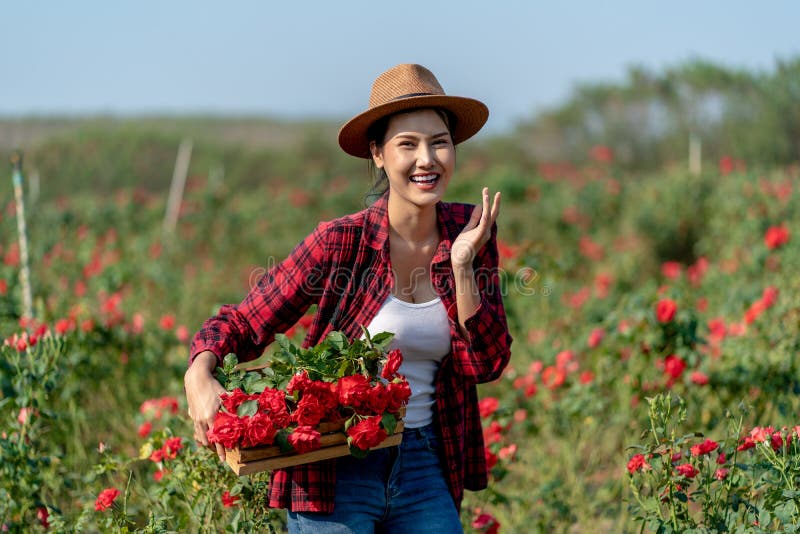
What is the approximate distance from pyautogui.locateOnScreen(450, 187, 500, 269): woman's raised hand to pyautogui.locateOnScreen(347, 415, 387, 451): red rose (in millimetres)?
405

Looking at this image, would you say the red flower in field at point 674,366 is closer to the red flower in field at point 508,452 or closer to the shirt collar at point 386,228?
the red flower in field at point 508,452

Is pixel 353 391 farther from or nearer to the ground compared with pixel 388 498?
farther from the ground

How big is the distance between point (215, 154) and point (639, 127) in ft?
23.0

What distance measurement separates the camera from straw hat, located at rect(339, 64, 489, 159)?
6.11 ft

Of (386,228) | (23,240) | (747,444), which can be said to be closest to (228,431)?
(386,228)

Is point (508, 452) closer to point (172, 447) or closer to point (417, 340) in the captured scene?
point (417, 340)

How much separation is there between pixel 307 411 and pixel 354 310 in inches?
13.4

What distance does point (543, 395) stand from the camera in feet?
11.2

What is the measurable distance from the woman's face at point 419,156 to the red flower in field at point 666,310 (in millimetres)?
1482

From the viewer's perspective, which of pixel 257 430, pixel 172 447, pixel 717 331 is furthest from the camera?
pixel 717 331

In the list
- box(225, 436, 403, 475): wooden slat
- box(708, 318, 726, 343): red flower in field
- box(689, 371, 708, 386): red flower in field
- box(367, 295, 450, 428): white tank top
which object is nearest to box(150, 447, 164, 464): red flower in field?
box(225, 436, 403, 475): wooden slat

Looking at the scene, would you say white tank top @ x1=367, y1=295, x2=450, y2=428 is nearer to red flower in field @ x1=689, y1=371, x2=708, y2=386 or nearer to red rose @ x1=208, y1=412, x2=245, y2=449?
red rose @ x1=208, y1=412, x2=245, y2=449

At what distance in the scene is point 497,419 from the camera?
278 centimetres

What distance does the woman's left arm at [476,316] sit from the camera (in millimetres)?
1815
